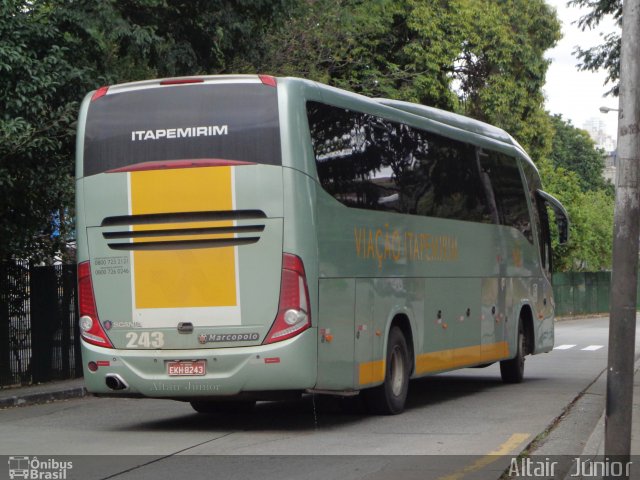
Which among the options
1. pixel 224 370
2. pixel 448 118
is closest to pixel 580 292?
pixel 448 118

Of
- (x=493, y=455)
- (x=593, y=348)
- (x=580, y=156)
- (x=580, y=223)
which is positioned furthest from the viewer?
(x=580, y=156)

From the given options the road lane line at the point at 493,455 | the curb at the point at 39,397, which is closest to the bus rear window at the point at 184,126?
the road lane line at the point at 493,455

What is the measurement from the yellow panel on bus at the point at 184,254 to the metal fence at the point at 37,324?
639cm

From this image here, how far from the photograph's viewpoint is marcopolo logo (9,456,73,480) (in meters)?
9.41

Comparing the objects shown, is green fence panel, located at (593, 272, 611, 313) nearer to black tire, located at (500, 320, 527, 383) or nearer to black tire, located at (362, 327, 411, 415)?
black tire, located at (500, 320, 527, 383)

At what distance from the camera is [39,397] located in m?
16.9

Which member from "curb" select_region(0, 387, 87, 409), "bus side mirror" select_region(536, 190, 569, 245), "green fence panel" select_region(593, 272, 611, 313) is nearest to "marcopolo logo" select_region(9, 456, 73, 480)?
"curb" select_region(0, 387, 87, 409)

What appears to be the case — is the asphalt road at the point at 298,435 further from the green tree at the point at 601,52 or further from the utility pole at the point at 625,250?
the green tree at the point at 601,52

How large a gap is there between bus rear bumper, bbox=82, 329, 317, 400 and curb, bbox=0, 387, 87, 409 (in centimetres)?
440

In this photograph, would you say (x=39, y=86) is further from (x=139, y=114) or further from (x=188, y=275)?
(x=188, y=275)

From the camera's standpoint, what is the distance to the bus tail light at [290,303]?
1190cm

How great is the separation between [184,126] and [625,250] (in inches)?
206

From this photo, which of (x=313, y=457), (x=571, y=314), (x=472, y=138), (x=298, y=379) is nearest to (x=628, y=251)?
A: (x=313, y=457)

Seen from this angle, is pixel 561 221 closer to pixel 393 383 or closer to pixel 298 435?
pixel 393 383
